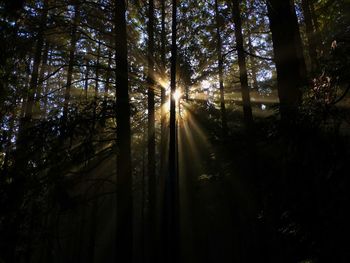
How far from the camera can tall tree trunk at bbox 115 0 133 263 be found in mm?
6238

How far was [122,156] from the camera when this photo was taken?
6508mm

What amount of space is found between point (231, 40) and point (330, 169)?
33.9ft

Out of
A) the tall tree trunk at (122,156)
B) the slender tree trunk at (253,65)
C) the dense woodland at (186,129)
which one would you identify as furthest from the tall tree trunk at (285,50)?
the slender tree trunk at (253,65)

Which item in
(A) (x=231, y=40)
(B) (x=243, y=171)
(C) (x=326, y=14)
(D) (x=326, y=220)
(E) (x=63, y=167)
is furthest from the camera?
(A) (x=231, y=40)

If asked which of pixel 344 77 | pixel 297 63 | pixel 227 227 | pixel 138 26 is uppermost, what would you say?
pixel 138 26

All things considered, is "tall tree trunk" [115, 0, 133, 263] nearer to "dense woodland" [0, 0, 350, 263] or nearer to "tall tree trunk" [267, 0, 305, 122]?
"dense woodland" [0, 0, 350, 263]

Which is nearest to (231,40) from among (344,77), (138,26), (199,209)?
(138,26)

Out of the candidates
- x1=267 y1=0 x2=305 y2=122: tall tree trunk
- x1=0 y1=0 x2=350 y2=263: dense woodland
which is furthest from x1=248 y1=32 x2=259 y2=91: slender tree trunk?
x1=267 y1=0 x2=305 y2=122: tall tree trunk

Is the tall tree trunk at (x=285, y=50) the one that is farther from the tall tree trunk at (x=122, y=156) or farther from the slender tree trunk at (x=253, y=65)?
the slender tree trunk at (x=253, y=65)

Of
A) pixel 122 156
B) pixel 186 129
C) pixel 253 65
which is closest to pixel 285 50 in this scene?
pixel 122 156

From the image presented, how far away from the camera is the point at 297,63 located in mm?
5629

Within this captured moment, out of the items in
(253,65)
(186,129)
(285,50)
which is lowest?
(285,50)

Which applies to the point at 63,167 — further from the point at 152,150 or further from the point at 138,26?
the point at 138,26

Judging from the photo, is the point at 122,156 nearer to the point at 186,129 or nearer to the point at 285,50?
the point at 285,50
